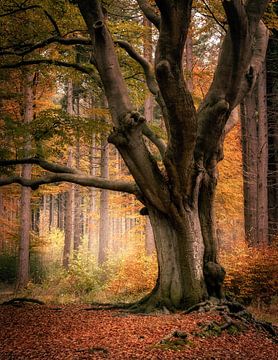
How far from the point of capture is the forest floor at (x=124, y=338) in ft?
16.5

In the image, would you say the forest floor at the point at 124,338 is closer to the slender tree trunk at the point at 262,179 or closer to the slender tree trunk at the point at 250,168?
the slender tree trunk at the point at 262,179

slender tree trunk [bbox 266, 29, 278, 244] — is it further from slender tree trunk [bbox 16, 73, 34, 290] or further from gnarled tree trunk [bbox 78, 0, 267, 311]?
slender tree trunk [bbox 16, 73, 34, 290]

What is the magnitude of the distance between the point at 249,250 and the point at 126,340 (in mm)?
7029

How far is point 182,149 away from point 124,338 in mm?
3298

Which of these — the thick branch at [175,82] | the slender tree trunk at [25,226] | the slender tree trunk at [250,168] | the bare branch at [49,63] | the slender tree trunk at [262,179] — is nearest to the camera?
the thick branch at [175,82]

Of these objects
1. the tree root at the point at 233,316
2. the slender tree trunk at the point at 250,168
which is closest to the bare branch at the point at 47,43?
the tree root at the point at 233,316

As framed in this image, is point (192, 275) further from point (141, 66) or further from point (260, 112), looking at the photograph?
point (260, 112)

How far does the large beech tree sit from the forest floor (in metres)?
1.06

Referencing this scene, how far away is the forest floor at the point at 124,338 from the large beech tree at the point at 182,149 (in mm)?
1059

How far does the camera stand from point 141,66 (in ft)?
34.6

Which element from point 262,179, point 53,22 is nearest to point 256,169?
point 262,179

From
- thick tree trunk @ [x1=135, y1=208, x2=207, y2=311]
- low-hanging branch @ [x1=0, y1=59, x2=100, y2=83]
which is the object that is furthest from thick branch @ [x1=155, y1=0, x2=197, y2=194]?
low-hanging branch @ [x1=0, y1=59, x2=100, y2=83]

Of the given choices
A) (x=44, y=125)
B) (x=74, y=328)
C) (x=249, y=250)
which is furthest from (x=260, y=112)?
(x=74, y=328)

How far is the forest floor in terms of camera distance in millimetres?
5023
